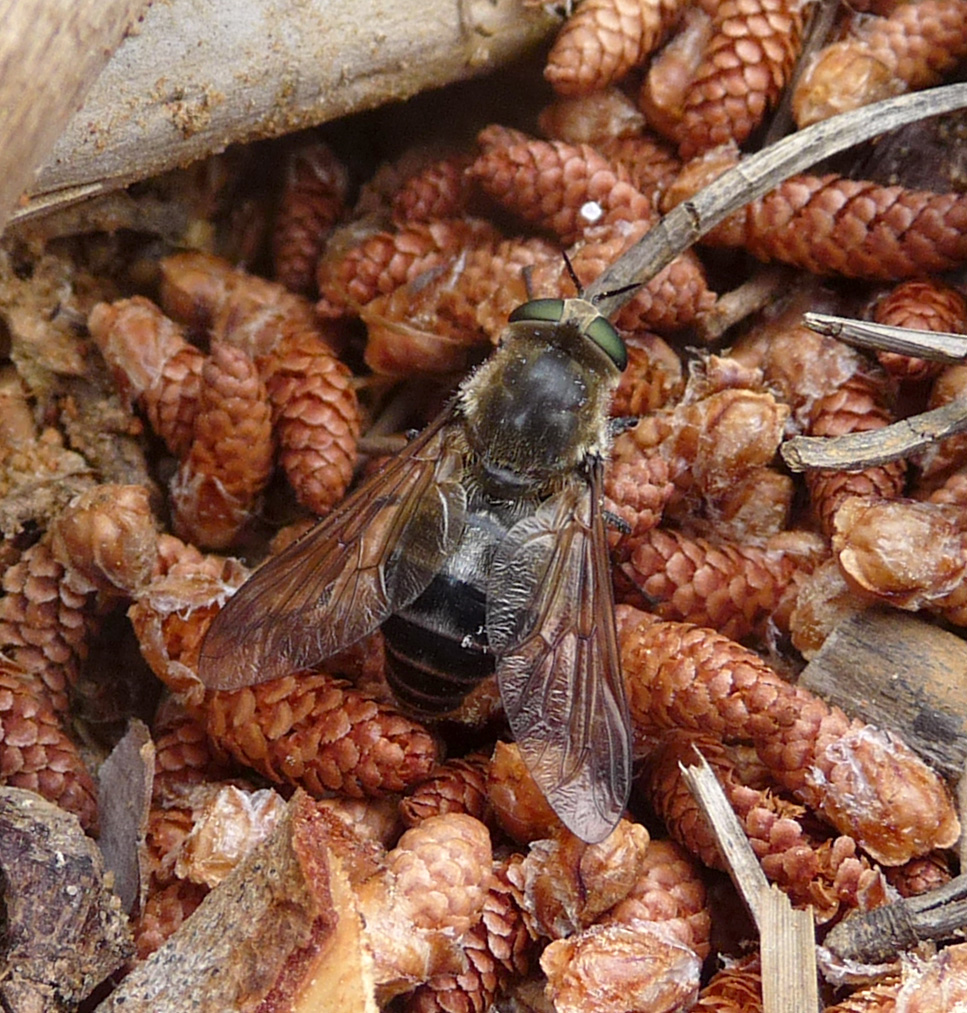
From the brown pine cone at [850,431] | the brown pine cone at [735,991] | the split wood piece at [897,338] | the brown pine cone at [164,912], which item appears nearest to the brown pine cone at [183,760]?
the brown pine cone at [164,912]

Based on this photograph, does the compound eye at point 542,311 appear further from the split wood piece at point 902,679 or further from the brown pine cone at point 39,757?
the brown pine cone at point 39,757

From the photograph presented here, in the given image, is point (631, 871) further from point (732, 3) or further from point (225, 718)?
point (732, 3)

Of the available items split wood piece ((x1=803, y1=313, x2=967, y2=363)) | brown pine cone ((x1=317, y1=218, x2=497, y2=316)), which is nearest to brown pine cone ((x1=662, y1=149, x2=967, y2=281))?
split wood piece ((x1=803, y1=313, x2=967, y2=363))

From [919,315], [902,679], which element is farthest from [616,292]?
[902,679]

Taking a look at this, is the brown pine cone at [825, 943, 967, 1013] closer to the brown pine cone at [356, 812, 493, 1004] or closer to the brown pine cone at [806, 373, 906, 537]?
the brown pine cone at [356, 812, 493, 1004]

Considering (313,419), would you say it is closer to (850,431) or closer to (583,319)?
(583,319)

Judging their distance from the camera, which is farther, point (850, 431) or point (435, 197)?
point (435, 197)

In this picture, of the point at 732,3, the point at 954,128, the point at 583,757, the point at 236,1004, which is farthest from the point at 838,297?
the point at 236,1004
